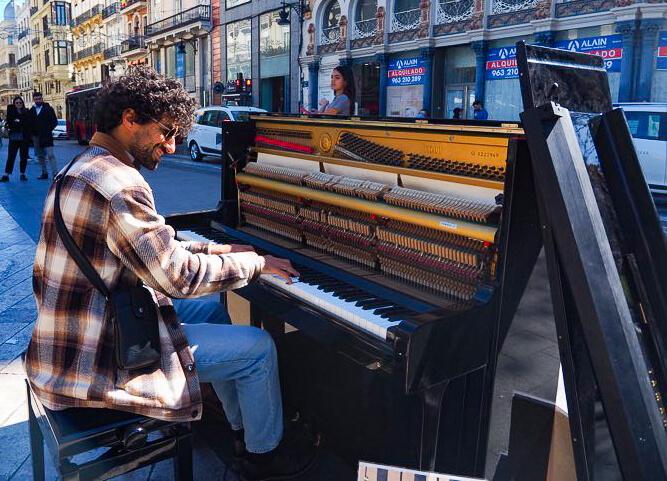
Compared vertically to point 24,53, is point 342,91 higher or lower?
lower

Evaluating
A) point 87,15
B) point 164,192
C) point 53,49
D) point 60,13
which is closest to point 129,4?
point 87,15

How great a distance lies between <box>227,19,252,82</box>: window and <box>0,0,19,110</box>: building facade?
61918mm

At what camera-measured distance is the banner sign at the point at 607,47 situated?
15.9 m

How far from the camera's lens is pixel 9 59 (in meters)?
83.3

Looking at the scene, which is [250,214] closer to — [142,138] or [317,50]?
[142,138]

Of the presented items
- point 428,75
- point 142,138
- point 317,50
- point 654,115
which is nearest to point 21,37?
point 317,50

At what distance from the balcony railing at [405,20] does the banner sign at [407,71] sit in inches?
40.5

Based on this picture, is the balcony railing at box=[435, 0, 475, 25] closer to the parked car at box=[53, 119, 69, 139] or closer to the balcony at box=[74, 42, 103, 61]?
the parked car at box=[53, 119, 69, 139]

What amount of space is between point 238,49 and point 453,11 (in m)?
13.2

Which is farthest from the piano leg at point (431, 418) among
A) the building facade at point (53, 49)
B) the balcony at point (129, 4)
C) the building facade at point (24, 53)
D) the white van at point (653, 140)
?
the building facade at point (24, 53)

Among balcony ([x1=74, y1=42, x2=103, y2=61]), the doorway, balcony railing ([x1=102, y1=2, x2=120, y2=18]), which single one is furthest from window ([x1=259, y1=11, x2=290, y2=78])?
balcony ([x1=74, y1=42, x2=103, y2=61])

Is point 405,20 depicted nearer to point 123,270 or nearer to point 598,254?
point 123,270

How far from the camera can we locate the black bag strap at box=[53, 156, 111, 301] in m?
1.91

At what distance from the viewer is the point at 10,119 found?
521 inches
